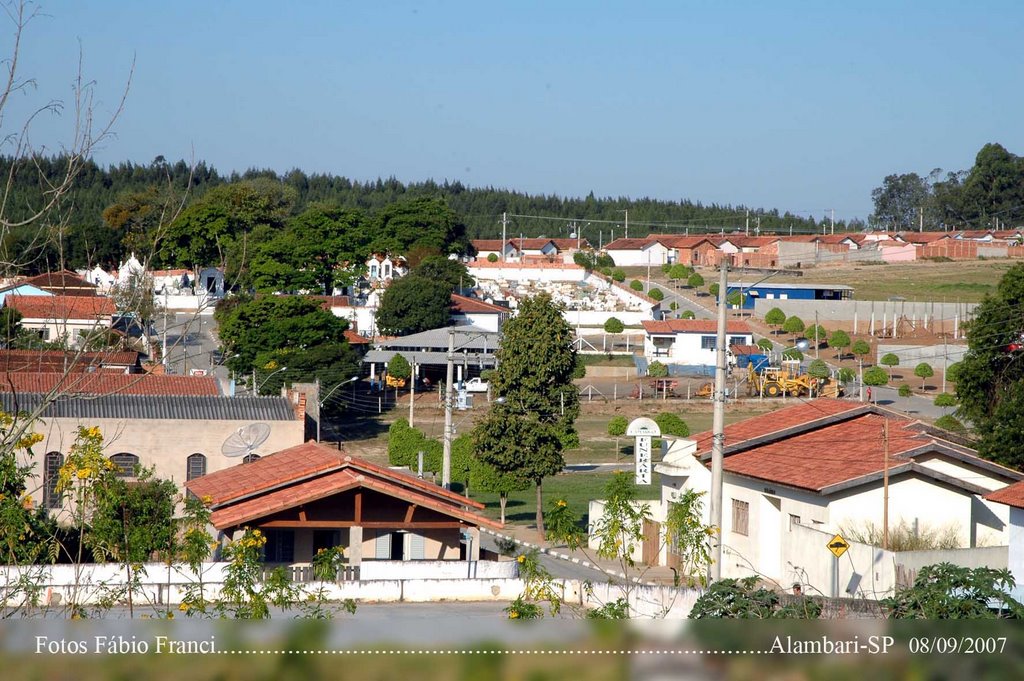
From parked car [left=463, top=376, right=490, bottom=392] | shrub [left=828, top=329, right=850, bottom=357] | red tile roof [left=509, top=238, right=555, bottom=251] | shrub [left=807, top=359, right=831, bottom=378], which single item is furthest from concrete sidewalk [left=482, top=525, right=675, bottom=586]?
red tile roof [left=509, top=238, right=555, bottom=251]

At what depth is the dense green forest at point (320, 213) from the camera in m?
69.5

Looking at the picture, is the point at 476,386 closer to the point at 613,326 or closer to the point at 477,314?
the point at 477,314

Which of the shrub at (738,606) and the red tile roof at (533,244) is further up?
the red tile roof at (533,244)

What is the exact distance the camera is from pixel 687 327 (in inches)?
2235

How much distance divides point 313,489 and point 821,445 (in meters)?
9.71

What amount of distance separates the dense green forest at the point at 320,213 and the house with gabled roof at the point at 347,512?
31.4 metres

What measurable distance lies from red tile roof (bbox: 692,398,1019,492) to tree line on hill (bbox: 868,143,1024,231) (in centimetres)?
Answer: 9339

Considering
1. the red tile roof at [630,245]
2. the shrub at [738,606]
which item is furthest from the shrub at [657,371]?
the shrub at [738,606]

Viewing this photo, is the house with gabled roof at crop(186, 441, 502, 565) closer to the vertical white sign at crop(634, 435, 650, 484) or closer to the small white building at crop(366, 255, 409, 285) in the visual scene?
the vertical white sign at crop(634, 435, 650, 484)

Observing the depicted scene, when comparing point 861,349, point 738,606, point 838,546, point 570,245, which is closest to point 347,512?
point 838,546

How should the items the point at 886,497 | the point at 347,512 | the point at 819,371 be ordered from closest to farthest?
the point at 886,497 < the point at 347,512 < the point at 819,371

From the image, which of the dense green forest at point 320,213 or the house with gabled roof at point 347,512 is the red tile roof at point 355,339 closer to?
the dense green forest at point 320,213

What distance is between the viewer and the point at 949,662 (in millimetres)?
3408

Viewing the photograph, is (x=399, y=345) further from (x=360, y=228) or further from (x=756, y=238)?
(x=756, y=238)
